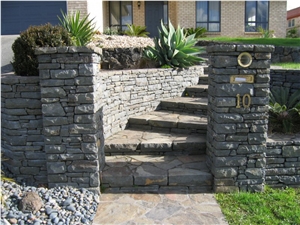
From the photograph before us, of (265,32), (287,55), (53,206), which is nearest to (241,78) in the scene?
(53,206)

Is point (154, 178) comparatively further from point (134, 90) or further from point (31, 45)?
point (31, 45)

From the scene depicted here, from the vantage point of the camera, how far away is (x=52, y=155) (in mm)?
3676

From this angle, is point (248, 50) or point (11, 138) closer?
point (248, 50)

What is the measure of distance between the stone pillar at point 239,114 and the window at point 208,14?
12585 millimetres

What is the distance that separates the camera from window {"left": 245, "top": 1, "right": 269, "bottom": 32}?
1588cm

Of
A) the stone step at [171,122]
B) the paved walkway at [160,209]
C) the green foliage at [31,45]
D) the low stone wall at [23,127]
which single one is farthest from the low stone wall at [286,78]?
the low stone wall at [23,127]

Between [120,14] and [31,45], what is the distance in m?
13.1

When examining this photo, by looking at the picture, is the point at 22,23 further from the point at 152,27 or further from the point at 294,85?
the point at 294,85

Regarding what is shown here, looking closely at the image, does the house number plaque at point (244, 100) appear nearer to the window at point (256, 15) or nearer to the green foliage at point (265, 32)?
the green foliage at point (265, 32)

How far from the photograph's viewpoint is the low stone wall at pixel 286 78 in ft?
18.0

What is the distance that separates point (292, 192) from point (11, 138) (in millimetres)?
3596

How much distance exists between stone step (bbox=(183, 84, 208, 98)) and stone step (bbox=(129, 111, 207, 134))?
3.24ft

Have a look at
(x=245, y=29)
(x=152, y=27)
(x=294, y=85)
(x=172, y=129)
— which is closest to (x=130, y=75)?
(x=172, y=129)

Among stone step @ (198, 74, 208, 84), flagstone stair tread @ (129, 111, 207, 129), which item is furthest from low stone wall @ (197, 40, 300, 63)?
flagstone stair tread @ (129, 111, 207, 129)
